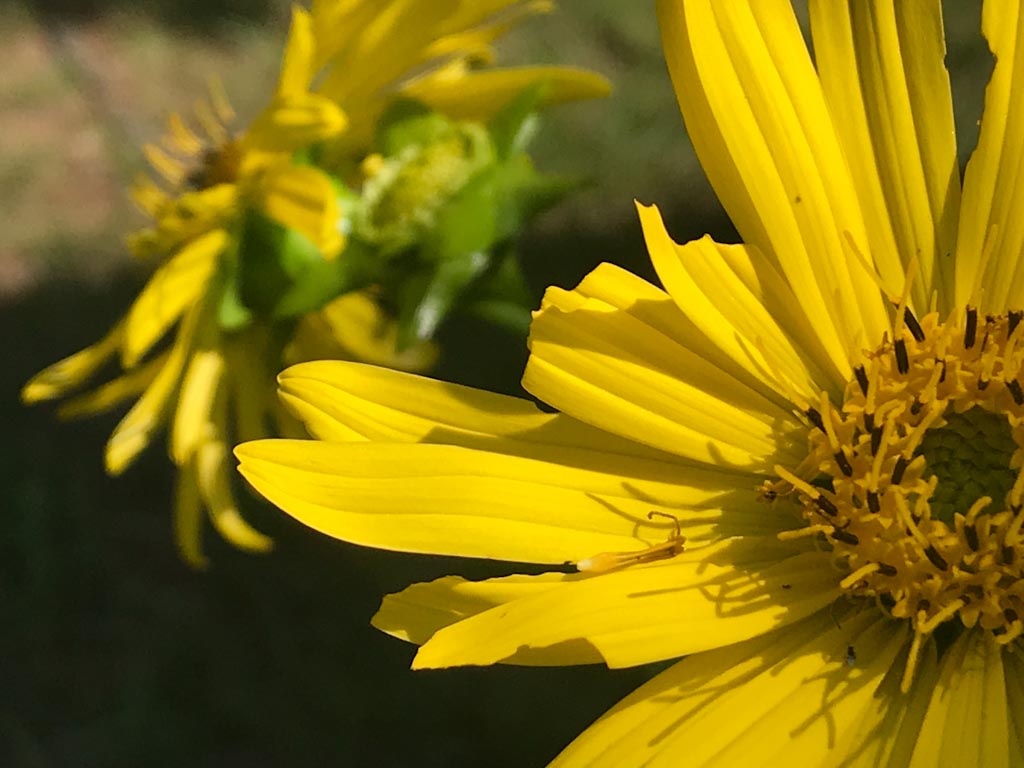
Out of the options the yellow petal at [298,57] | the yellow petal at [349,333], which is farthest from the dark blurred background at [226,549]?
the yellow petal at [298,57]

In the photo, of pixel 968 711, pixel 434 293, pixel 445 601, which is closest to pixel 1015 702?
pixel 968 711

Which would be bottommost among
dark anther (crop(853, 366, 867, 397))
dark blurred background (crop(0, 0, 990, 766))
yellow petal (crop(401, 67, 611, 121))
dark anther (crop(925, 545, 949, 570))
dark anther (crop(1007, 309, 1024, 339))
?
dark blurred background (crop(0, 0, 990, 766))

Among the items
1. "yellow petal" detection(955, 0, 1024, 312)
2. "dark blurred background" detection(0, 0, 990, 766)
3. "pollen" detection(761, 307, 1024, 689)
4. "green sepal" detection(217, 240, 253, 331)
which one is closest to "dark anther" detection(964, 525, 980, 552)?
"pollen" detection(761, 307, 1024, 689)

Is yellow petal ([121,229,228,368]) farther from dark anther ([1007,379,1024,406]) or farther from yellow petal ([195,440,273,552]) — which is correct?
dark anther ([1007,379,1024,406])

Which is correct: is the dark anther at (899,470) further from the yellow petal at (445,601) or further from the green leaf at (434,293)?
the green leaf at (434,293)

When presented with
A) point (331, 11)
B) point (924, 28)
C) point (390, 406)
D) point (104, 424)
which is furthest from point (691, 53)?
point (104, 424)

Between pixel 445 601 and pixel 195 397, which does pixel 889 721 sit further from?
pixel 195 397
